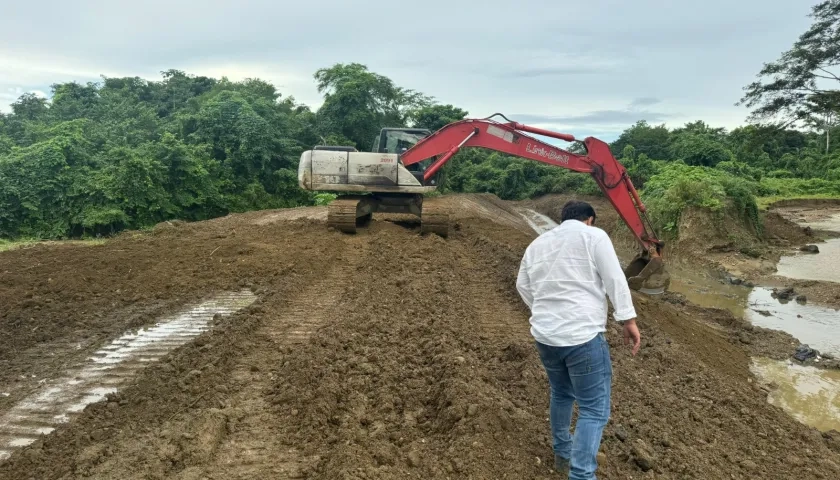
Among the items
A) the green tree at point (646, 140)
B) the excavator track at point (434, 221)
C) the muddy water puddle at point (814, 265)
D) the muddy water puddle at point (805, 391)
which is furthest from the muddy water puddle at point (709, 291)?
the green tree at point (646, 140)

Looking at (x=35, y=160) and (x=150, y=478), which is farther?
(x=35, y=160)

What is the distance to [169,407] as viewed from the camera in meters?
4.50

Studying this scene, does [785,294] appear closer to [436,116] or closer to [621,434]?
[621,434]

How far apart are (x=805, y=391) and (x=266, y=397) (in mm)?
6337

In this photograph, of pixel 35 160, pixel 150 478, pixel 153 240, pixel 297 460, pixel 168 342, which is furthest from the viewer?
pixel 35 160

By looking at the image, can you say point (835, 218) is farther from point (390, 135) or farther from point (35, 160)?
point (35, 160)

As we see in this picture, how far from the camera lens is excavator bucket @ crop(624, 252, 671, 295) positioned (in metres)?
10.3

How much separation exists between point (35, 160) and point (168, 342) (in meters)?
11.5

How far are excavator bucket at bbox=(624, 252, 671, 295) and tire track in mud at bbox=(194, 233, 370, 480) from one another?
540cm

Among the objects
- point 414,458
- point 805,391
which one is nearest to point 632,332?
point 414,458

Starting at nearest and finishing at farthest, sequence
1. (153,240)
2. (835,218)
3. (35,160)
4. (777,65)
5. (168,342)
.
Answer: (168,342), (153,240), (35,160), (835,218), (777,65)

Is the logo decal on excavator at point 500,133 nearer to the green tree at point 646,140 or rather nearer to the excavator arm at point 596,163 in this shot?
the excavator arm at point 596,163

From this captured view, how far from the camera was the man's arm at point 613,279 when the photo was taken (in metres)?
3.33

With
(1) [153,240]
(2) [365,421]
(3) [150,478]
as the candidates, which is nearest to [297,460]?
(2) [365,421]
